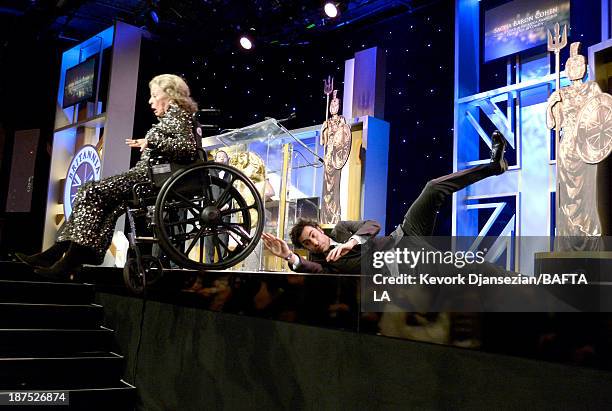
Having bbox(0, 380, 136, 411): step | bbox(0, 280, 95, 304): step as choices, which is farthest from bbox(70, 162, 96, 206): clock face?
bbox(0, 380, 136, 411): step

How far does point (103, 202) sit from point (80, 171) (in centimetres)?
545

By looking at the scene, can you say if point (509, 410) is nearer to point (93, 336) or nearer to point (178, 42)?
point (93, 336)

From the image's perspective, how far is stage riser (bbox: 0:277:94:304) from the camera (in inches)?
143

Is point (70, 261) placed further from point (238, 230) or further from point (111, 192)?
point (238, 230)

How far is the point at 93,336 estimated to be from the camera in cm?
351

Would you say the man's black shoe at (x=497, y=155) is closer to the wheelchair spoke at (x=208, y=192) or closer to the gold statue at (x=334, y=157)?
the wheelchair spoke at (x=208, y=192)

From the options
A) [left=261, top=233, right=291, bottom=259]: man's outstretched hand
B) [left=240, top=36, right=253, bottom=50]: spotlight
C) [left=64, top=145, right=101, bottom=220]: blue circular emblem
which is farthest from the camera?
[left=64, top=145, right=101, bottom=220]: blue circular emblem

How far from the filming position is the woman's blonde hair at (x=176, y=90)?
266 centimetres

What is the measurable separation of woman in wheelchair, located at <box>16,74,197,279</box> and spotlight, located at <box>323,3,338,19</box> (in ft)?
12.6

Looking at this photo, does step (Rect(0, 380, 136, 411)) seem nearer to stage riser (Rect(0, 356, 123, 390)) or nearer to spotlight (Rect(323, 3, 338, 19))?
stage riser (Rect(0, 356, 123, 390))

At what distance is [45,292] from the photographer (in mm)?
3826

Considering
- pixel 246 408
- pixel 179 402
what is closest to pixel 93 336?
pixel 179 402

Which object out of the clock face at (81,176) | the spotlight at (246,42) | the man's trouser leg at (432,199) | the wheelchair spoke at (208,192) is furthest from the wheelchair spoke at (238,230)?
the clock face at (81,176)

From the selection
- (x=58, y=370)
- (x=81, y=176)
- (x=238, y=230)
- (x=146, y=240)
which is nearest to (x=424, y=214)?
(x=238, y=230)
